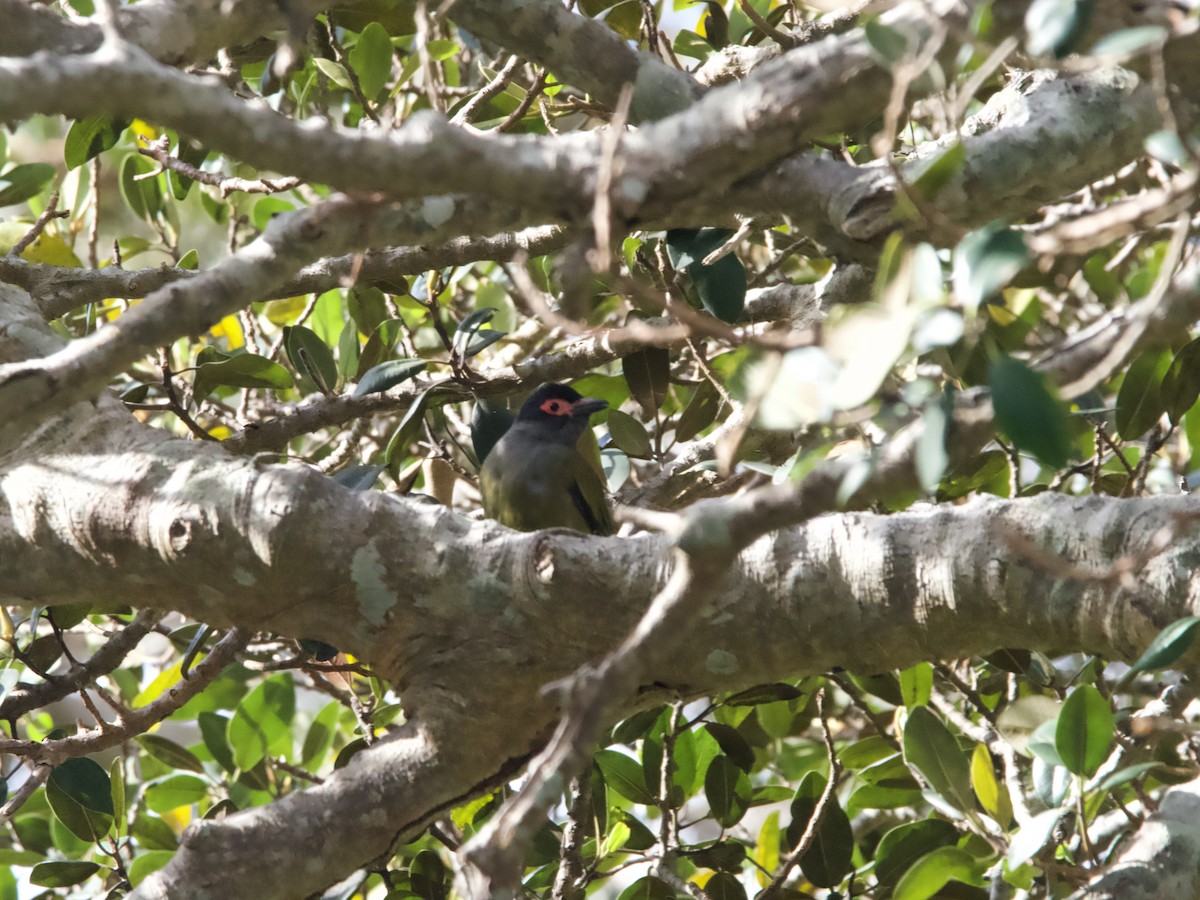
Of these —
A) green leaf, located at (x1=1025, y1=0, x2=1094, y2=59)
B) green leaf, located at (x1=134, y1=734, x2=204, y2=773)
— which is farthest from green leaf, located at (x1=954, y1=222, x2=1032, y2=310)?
green leaf, located at (x1=134, y1=734, x2=204, y2=773)

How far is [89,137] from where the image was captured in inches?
131

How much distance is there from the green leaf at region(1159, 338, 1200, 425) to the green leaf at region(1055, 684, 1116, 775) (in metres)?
1.23

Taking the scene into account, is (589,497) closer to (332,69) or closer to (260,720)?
(260,720)

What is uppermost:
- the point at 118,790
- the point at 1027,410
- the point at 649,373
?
the point at 1027,410

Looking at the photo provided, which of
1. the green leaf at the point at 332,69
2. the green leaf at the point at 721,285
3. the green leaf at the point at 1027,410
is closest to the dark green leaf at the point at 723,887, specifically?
the green leaf at the point at 721,285

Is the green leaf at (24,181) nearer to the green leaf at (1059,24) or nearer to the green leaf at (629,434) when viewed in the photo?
the green leaf at (629,434)

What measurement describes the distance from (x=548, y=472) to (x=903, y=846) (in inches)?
87.2

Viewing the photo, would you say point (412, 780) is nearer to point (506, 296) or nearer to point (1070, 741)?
point (1070, 741)

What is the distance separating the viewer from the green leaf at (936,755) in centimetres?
297

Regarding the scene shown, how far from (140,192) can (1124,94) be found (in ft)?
12.9

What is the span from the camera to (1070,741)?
2414mm

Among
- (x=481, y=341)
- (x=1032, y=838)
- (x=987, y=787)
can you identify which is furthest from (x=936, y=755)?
(x=481, y=341)

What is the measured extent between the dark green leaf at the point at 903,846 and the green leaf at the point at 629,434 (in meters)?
1.42

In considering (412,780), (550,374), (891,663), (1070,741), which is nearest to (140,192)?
(550,374)
